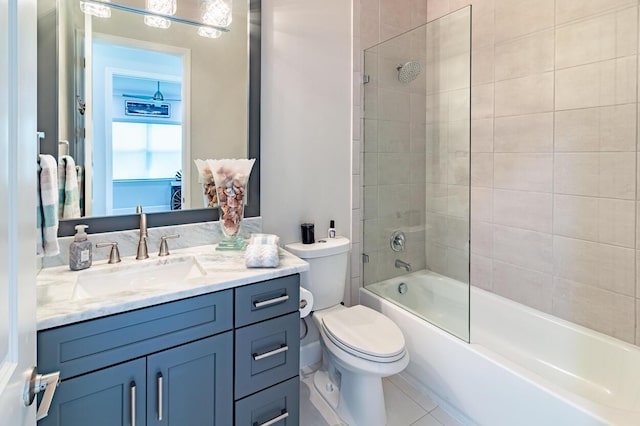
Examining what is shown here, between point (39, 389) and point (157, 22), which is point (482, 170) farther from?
point (39, 389)

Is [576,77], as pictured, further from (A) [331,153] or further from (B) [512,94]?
(A) [331,153]

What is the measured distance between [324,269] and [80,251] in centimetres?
114

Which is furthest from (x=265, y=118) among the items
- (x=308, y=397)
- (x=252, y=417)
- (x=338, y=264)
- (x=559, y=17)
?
(x=559, y=17)

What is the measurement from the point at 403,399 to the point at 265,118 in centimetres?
171

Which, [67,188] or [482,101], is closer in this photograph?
[67,188]

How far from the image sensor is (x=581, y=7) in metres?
1.81

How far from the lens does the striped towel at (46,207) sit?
3.54 feet

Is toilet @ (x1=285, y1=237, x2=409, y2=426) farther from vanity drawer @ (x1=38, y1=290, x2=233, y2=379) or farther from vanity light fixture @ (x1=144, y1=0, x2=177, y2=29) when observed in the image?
vanity light fixture @ (x1=144, y1=0, x2=177, y2=29)

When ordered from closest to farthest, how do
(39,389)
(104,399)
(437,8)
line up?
1. (39,389)
2. (104,399)
3. (437,8)

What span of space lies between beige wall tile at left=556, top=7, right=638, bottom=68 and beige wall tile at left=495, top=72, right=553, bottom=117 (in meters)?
0.12

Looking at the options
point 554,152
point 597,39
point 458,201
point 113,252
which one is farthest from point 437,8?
point 113,252

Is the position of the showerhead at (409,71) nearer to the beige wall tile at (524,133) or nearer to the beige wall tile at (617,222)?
the beige wall tile at (524,133)

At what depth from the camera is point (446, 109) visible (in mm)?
2141

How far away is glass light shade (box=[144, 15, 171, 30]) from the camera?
157cm
